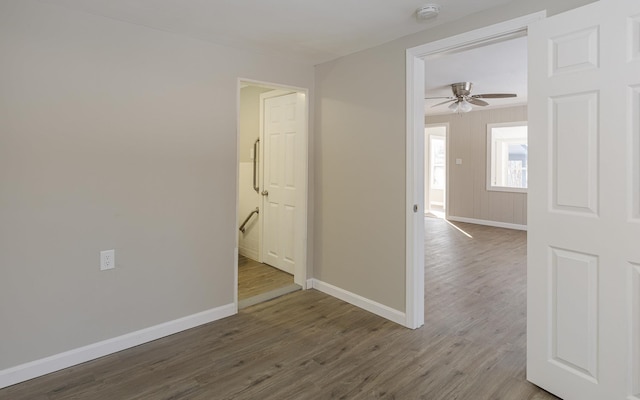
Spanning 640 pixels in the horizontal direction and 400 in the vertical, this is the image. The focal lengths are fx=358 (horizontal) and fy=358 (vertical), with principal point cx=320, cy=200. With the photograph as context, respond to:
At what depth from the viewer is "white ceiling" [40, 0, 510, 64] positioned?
2.23 metres

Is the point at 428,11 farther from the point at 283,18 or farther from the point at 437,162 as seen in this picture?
the point at 437,162

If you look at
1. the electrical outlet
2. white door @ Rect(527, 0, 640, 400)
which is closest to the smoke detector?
white door @ Rect(527, 0, 640, 400)

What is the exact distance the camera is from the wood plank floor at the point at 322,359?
6.73 feet

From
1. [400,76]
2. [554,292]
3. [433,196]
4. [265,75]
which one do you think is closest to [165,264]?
[265,75]

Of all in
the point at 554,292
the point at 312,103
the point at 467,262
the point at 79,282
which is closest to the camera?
the point at 554,292

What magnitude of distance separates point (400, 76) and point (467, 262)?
2921 millimetres

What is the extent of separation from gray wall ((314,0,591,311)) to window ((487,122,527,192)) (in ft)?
17.0

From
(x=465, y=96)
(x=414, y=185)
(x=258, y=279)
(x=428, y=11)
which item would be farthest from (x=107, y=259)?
(x=465, y=96)

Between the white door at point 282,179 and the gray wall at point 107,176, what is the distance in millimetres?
839

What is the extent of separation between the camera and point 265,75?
3.22 m

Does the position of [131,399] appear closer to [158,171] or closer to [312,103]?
[158,171]

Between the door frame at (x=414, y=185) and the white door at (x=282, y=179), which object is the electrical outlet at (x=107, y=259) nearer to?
the white door at (x=282, y=179)

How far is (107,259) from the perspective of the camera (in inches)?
97.0

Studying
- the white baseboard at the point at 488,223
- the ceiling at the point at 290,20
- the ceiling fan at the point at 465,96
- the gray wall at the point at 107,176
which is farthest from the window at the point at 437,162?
the gray wall at the point at 107,176
